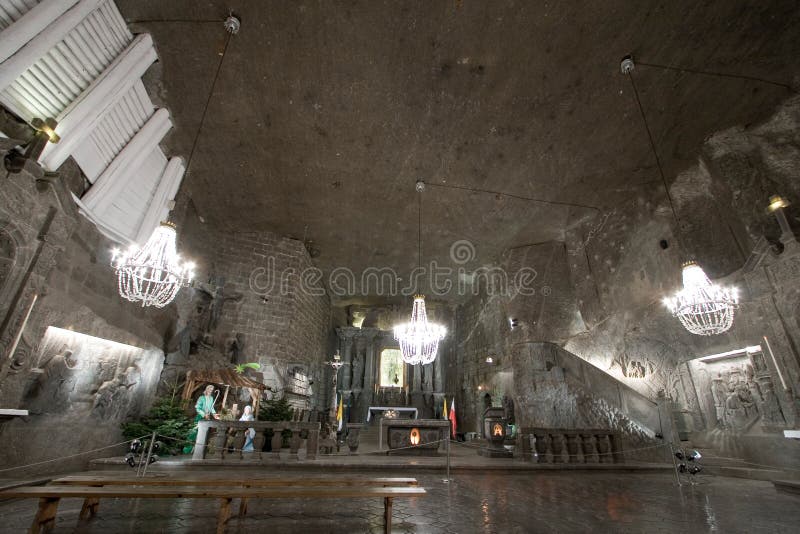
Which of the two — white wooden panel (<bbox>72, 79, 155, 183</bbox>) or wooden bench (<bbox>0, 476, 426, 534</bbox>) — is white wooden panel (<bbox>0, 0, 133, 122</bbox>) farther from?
wooden bench (<bbox>0, 476, 426, 534</bbox>)

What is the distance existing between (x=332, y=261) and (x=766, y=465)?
44.4ft

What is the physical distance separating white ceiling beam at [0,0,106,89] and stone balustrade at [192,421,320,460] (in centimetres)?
586

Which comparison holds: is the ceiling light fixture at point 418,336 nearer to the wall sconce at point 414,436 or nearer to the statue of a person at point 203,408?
the wall sconce at point 414,436

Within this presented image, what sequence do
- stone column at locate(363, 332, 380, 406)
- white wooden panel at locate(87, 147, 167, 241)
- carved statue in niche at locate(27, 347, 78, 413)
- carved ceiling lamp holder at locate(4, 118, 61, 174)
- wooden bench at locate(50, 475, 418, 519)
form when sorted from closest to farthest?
1. wooden bench at locate(50, 475, 418, 519)
2. carved ceiling lamp holder at locate(4, 118, 61, 174)
3. carved statue in niche at locate(27, 347, 78, 413)
4. white wooden panel at locate(87, 147, 167, 241)
5. stone column at locate(363, 332, 380, 406)

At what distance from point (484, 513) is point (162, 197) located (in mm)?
8683

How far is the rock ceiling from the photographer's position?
600cm

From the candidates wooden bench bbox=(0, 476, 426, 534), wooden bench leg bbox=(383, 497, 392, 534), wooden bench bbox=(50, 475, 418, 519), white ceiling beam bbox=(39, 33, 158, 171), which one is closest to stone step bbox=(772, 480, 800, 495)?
wooden bench bbox=(50, 475, 418, 519)

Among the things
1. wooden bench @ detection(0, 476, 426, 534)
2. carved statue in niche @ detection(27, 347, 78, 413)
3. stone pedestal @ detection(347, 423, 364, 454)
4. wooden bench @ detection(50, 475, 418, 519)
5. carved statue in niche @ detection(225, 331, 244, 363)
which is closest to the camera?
wooden bench @ detection(0, 476, 426, 534)

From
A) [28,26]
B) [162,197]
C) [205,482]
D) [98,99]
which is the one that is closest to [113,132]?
[98,99]

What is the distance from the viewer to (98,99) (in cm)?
549

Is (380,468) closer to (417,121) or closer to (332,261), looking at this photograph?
(417,121)

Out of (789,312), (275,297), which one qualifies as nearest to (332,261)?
(275,297)

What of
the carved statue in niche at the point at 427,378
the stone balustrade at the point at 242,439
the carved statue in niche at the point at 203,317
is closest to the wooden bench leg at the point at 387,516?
the stone balustrade at the point at 242,439

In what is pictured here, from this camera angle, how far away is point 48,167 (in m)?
4.88
